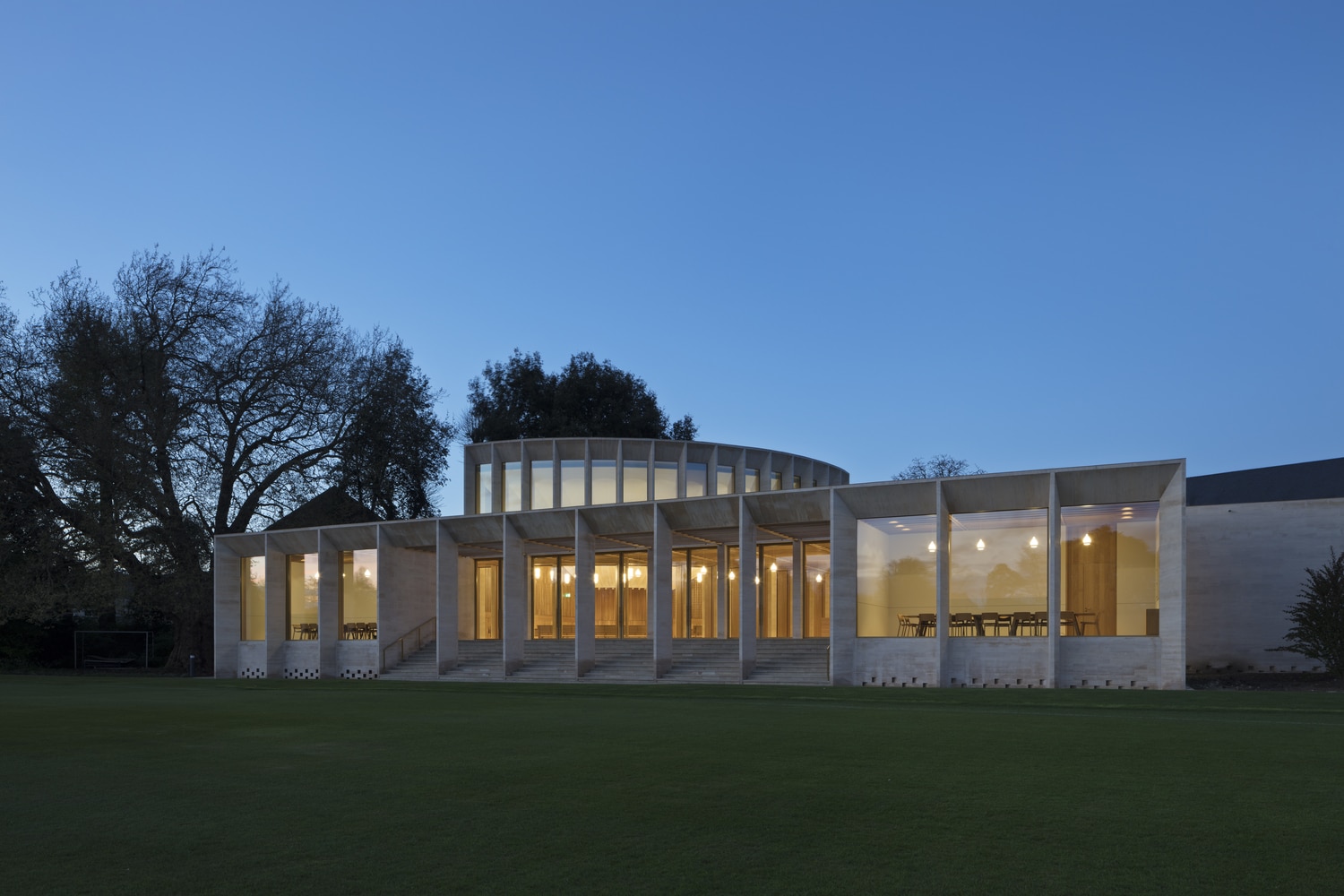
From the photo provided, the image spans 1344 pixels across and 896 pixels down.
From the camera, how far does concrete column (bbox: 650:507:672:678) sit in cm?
3008

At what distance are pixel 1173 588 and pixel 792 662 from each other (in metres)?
9.81

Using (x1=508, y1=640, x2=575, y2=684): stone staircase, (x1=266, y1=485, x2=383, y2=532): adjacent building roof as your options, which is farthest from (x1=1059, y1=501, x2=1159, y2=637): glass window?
(x1=266, y1=485, x2=383, y2=532): adjacent building roof

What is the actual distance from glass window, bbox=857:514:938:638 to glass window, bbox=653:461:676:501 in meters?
15.3

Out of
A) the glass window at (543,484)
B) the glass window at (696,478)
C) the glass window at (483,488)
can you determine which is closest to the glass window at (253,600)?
the glass window at (483,488)

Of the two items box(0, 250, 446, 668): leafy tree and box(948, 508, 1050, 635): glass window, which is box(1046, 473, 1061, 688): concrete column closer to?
box(948, 508, 1050, 635): glass window

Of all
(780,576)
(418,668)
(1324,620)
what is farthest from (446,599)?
(1324,620)

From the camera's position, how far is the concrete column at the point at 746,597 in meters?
28.6

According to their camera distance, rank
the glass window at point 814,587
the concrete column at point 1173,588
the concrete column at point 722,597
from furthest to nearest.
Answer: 1. the concrete column at point 722,597
2. the glass window at point 814,587
3. the concrete column at point 1173,588

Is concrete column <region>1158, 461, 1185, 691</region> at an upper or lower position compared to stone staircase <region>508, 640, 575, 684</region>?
upper

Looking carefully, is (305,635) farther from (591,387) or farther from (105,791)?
(105,791)

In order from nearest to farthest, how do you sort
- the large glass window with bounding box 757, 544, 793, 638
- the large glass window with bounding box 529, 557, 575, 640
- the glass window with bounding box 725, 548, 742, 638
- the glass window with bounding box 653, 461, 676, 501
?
the large glass window with bounding box 757, 544, 793, 638 → the glass window with bounding box 725, 548, 742, 638 → the large glass window with bounding box 529, 557, 575, 640 → the glass window with bounding box 653, 461, 676, 501

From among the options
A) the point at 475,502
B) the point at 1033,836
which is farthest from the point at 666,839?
the point at 475,502

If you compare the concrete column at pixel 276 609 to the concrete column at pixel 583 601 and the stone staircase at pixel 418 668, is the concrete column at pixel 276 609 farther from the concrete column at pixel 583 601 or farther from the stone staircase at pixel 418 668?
the concrete column at pixel 583 601

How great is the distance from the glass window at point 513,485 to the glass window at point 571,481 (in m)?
1.62
